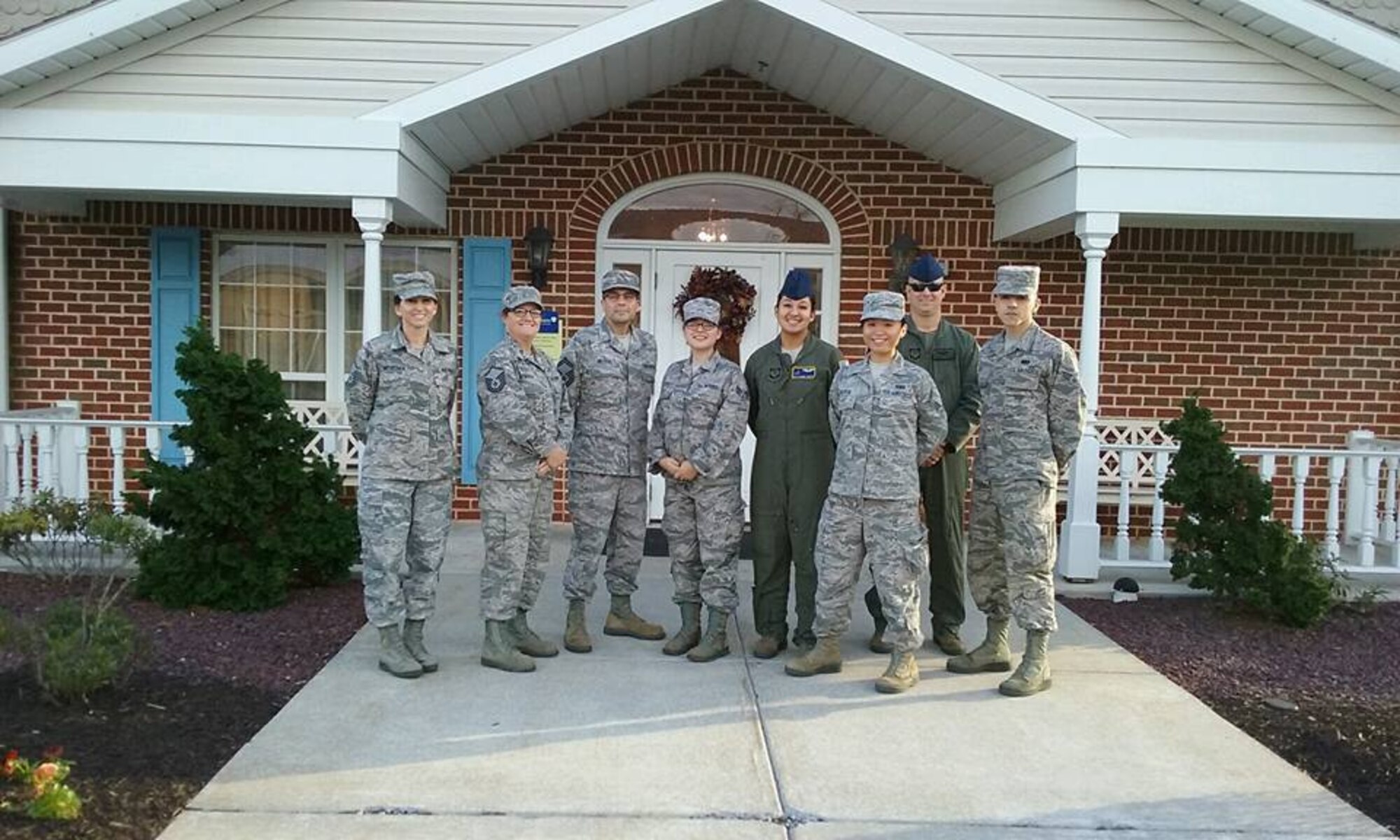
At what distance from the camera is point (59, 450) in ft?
24.1

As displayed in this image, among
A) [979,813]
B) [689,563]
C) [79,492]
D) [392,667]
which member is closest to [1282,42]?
[689,563]

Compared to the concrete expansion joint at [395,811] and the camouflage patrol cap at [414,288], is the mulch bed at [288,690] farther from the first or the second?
the camouflage patrol cap at [414,288]

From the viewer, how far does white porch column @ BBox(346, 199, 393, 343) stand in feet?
21.9

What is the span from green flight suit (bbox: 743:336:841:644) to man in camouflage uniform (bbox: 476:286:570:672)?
0.94 m

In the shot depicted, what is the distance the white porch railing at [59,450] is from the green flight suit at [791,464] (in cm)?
306

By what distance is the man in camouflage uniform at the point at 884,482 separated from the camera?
15.5ft

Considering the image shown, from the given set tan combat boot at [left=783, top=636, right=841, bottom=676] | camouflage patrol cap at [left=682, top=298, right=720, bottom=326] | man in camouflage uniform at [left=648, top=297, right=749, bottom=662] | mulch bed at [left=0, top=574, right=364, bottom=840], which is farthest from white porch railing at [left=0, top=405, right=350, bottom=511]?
tan combat boot at [left=783, top=636, right=841, bottom=676]

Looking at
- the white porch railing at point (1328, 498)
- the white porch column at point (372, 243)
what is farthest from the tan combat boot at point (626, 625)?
the white porch railing at point (1328, 498)

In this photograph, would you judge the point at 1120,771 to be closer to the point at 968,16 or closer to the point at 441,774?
the point at 441,774

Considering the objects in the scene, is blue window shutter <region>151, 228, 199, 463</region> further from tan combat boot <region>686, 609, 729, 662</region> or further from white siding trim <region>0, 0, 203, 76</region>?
tan combat boot <region>686, 609, 729, 662</region>

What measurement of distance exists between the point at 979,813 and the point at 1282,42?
5.39 metres

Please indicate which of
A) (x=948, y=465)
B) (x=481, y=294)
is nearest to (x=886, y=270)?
(x=481, y=294)

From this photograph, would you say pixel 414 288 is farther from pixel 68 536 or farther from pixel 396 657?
pixel 68 536

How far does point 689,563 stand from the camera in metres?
5.20
